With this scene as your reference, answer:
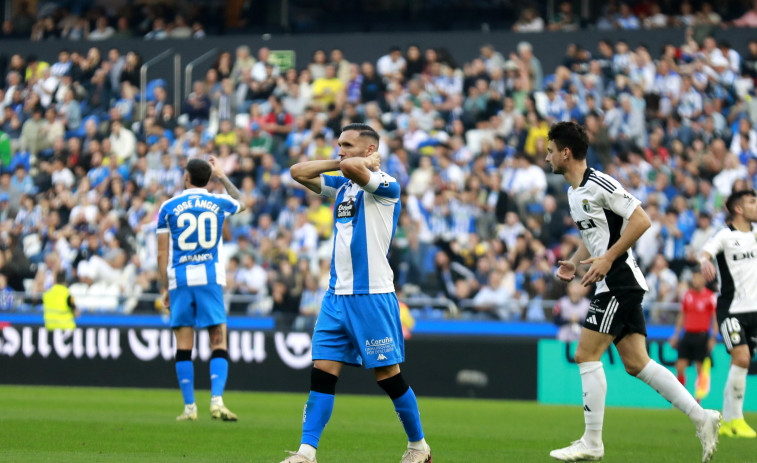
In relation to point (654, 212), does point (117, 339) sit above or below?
below

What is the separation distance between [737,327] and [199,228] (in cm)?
517

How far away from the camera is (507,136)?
20.7 metres

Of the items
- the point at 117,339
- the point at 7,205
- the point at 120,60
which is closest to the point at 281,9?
the point at 120,60

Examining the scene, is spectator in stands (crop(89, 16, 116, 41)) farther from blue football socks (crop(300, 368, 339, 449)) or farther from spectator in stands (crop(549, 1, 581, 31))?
blue football socks (crop(300, 368, 339, 449))

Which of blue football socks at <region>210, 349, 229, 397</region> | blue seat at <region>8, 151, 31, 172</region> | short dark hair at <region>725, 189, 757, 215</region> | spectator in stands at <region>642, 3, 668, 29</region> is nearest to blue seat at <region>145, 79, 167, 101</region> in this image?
blue seat at <region>8, 151, 31, 172</region>

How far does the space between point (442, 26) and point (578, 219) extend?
17.3 meters

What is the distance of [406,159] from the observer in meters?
20.6

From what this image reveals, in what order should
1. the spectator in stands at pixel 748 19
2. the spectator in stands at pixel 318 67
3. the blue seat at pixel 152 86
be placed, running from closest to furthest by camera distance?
the spectator in stands at pixel 748 19, the spectator in stands at pixel 318 67, the blue seat at pixel 152 86

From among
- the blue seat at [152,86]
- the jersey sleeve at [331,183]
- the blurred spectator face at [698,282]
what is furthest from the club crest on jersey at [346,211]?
the blue seat at [152,86]

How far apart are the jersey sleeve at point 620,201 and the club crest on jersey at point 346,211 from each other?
1.74m

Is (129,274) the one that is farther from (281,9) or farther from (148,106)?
(281,9)

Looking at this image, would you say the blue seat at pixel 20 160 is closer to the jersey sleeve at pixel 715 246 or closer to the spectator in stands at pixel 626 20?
the spectator in stands at pixel 626 20

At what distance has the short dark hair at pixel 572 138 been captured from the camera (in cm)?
799

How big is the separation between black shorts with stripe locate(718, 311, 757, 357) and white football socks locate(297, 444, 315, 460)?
5.38 m
